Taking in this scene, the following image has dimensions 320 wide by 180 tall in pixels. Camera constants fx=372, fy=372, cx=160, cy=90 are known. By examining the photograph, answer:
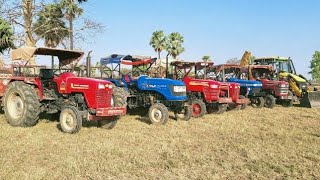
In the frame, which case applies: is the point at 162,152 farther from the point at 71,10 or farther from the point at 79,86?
the point at 71,10

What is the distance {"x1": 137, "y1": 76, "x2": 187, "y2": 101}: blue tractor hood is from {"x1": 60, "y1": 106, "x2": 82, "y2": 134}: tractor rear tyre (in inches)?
106

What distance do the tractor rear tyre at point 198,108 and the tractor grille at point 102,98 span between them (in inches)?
141

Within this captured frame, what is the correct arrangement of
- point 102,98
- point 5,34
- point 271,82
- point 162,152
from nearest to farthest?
point 162,152 → point 102,98 → point 271,82 → point 5,34

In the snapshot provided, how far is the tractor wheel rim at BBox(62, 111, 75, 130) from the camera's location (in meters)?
7.58

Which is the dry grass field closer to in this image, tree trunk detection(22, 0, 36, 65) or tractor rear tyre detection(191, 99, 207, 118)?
tractor rear tyre detection(191, 99, 207, 118)

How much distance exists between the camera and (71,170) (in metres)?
4.75

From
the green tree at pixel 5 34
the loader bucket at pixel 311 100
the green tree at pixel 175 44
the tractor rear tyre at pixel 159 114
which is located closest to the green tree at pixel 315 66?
the green tree at pixel 175 44

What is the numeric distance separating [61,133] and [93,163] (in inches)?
104

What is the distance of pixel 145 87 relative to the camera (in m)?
9.87

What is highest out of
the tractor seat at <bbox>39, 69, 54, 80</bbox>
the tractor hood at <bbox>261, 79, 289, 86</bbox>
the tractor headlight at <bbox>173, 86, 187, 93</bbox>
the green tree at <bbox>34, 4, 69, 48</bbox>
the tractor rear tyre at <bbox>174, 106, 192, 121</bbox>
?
the green tree at <bbox>34, 4, 69, 48</bbox>

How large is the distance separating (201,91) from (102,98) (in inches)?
165

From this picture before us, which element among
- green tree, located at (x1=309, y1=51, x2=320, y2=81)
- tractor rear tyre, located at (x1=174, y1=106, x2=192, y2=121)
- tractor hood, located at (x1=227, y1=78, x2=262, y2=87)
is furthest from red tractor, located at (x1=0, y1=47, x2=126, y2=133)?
green tree, located at (x1=309, y1=51, x2=320, y2=81)

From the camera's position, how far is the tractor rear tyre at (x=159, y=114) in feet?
29.8

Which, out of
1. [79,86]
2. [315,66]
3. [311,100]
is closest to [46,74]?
[79,86]
